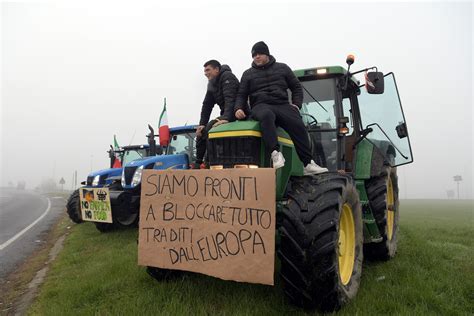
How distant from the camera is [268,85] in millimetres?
3826

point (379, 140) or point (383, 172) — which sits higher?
point (379, 140)

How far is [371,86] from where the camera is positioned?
179 inches

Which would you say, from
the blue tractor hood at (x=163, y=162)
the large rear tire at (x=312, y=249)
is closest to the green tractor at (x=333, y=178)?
the large rear tire at (x=312, y=249)

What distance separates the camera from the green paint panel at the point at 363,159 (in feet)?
16.5

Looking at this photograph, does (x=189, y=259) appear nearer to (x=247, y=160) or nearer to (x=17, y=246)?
(x=247, y=160)

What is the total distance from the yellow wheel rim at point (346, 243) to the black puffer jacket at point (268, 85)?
128 cm

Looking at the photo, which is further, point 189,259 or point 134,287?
point 134,287

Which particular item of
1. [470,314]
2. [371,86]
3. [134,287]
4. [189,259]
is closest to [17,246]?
[134,287]

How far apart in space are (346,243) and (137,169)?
4.93 meters

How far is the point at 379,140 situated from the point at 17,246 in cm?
735

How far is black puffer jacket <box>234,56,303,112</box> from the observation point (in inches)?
149

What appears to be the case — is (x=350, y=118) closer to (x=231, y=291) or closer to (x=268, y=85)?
(x=268, y=85)

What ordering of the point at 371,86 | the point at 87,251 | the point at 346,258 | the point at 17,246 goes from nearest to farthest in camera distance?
the point at 346,258 → the point at 371,86 → the point at 87,251 → the point at 17,246

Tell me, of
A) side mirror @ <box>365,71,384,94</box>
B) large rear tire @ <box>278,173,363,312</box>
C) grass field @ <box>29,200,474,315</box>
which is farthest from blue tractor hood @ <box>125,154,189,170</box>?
large rear tire @ <box>278,173,363,312</box>
